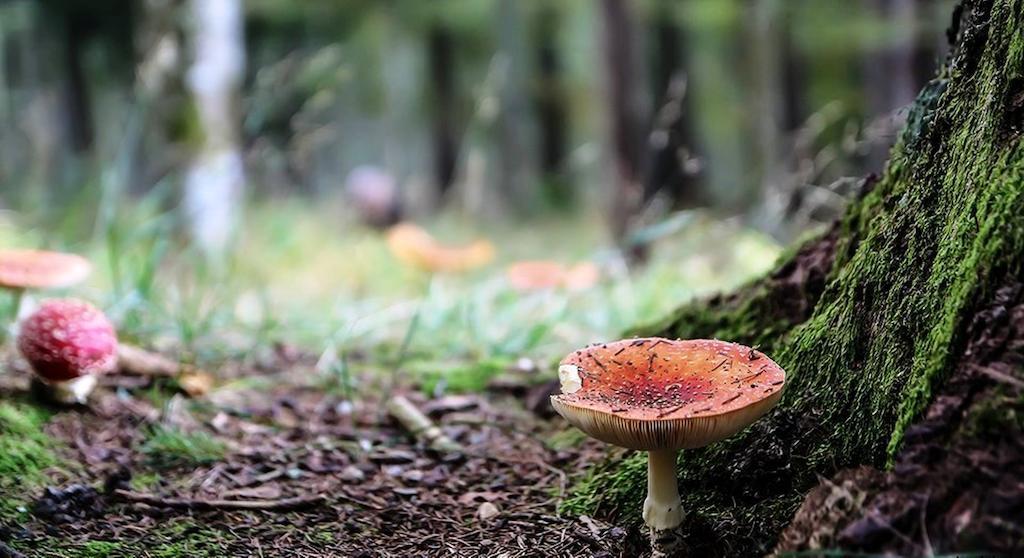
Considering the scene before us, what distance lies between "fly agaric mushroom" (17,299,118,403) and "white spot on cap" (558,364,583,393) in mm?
1650

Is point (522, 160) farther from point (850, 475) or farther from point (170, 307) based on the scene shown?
point (850, 475)

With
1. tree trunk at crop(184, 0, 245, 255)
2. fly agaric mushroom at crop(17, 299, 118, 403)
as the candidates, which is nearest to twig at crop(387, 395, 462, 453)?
fly agaric mushroom at crop(17, 299, 118, 403)

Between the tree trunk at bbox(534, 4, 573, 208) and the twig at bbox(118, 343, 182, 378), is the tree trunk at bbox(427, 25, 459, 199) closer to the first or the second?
the tree trunk at bbox(534, 4, 573, 208)

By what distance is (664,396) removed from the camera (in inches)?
74.4

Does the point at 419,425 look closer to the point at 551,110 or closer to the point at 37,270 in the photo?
the point at 37,270

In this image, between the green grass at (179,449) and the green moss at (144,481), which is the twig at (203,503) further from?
Result: the green grass at (179,449)

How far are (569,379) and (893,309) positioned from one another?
766 millimetres

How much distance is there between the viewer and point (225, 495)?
2.32 meters

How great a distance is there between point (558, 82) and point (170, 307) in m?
18.0

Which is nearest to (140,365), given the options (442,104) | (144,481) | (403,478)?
(144,481)

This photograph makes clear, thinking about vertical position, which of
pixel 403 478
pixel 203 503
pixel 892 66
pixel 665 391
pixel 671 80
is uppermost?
pixel 892 66

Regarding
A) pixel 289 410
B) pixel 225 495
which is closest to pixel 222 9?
pixel 289 410

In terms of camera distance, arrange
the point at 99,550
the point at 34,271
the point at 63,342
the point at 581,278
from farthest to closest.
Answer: the point at 581,278
the point at 34,271
the point at 63,342
the point at 99,550

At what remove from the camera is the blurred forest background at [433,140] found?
4605mm
